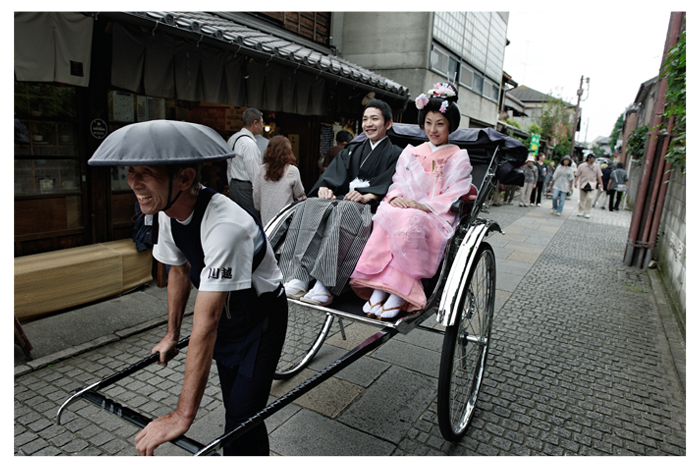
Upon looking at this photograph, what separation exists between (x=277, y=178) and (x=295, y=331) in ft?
6.08

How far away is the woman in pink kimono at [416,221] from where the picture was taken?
2.56m

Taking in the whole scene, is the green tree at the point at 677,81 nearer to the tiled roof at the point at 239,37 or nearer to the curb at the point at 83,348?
the tiled roof at the point at 239,37

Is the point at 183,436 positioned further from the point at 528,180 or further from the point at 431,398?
→ the point at 528,180

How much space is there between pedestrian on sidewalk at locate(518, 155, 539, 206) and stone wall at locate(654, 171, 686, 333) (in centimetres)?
704

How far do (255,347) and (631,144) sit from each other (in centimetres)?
1831

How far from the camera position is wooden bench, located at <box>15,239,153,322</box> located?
12.6 feet

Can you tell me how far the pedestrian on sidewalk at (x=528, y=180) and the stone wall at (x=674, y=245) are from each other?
277 inches

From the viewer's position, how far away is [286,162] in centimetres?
488

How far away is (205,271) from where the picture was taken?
1536 millimetres

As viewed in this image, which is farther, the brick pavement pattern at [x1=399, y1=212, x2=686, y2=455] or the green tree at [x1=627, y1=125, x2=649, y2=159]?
the green tree at [x1=627, y1=125, x2=649, y2=159]

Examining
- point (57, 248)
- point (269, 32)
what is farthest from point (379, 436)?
point (269, 32)

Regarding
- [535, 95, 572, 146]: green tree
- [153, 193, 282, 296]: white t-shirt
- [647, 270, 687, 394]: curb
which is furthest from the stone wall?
[535, 95, 572, 146]: green tree

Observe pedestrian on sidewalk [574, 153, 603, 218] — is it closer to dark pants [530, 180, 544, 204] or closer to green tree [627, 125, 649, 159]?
dark pants [530, 180, 544, 204]

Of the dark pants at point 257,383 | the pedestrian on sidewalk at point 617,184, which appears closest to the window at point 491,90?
the pedestrian on sidewalk at point 617,184
